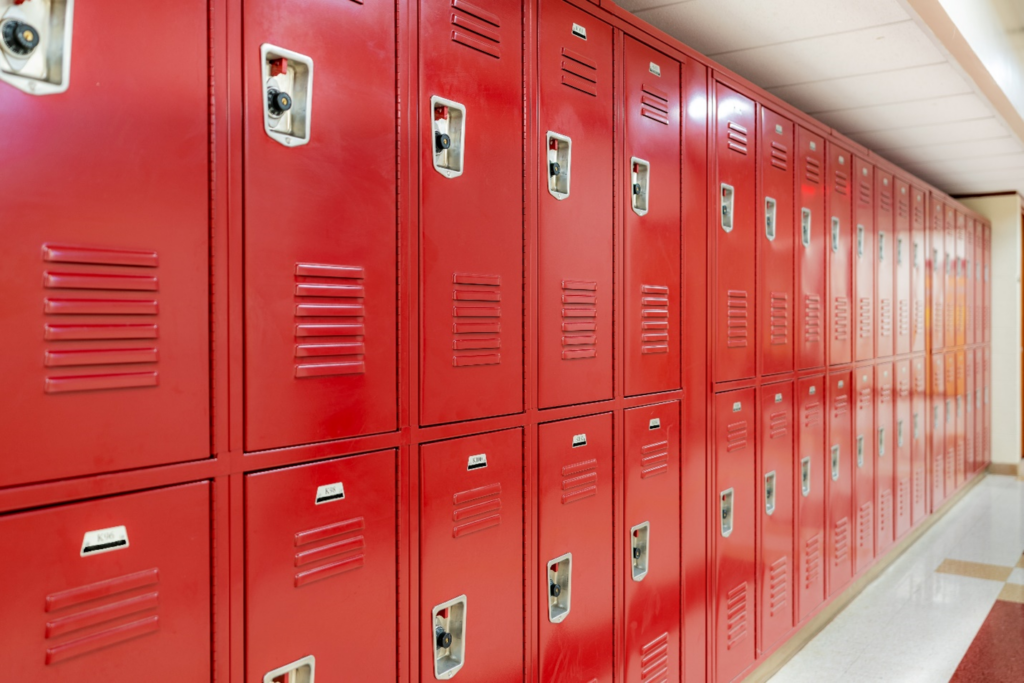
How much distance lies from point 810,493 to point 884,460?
1.47 metres

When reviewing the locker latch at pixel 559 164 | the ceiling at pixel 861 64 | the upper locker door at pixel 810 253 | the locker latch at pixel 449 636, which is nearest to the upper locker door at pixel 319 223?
the locker latch at pixel 449 636

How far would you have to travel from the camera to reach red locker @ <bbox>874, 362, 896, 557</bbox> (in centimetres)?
504

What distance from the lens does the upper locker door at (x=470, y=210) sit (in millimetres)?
1876

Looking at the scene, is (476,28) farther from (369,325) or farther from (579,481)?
(579,481)

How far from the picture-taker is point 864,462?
4.82m

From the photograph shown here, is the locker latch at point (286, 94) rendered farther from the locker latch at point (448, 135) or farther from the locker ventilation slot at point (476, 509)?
the locker ventilation slot at point (476, 509)

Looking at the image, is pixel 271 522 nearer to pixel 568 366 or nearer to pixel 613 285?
pixel 568 366

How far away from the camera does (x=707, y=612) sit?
3.06 metres

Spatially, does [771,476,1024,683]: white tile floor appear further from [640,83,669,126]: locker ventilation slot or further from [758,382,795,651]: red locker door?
[640,83,669,126]: locker ventilation slot

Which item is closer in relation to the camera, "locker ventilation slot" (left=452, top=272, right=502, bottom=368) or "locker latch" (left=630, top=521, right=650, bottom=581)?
"locker ventilation slot" (left=452, top=272, right=502, bottom=368)

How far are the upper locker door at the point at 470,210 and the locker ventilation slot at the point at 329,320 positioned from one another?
203 millimetres

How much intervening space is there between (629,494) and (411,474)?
105 cm

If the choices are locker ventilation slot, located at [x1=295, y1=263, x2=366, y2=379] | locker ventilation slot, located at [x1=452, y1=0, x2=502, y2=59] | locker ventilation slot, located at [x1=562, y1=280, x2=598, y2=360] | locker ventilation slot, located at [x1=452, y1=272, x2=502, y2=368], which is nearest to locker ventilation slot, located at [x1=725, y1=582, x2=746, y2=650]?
locker ventilation slot, located at [x1=562, y1=280, x2=598, y2=360]

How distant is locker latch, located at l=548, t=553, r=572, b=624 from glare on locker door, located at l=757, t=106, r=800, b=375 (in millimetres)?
1623
